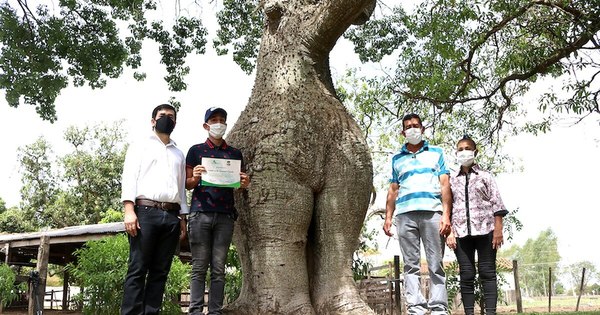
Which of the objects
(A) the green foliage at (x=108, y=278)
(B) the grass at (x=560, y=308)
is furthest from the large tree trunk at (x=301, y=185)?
(B) the grass at (x=560, y=308)

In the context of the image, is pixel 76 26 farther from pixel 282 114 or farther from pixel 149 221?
pixel 149 221

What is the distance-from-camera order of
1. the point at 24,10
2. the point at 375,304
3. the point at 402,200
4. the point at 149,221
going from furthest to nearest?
the point at 375,304, the point at 24,10, the point at 402,200, the point at 149,221

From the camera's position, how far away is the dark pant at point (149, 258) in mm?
3883

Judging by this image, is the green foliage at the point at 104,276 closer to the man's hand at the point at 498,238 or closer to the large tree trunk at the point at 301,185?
the large tree trunk at the point at 301,185

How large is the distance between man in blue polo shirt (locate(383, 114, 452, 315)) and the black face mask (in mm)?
1930

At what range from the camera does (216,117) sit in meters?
4.56

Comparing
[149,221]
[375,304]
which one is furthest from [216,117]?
Result: [375,304]

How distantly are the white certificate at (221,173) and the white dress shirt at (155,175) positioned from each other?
211 mm

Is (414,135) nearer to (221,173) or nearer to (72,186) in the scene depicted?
(221,173)

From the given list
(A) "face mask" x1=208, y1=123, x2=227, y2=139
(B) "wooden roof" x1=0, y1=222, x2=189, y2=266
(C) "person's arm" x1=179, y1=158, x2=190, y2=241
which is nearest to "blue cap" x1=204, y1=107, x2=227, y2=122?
(A) "face mask" x1=208, y1=123, x2=227, y2=139

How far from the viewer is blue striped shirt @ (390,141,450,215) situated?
4469mm

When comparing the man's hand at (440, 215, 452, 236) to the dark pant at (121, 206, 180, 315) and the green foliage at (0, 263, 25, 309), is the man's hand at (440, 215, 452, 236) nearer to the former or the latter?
the dark pant at (121, 206, 180, 315)

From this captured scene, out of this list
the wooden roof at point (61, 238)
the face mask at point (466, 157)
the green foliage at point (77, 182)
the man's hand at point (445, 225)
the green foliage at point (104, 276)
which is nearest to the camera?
the man's hand at point (445, 225)

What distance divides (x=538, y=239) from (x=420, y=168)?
88.2m
